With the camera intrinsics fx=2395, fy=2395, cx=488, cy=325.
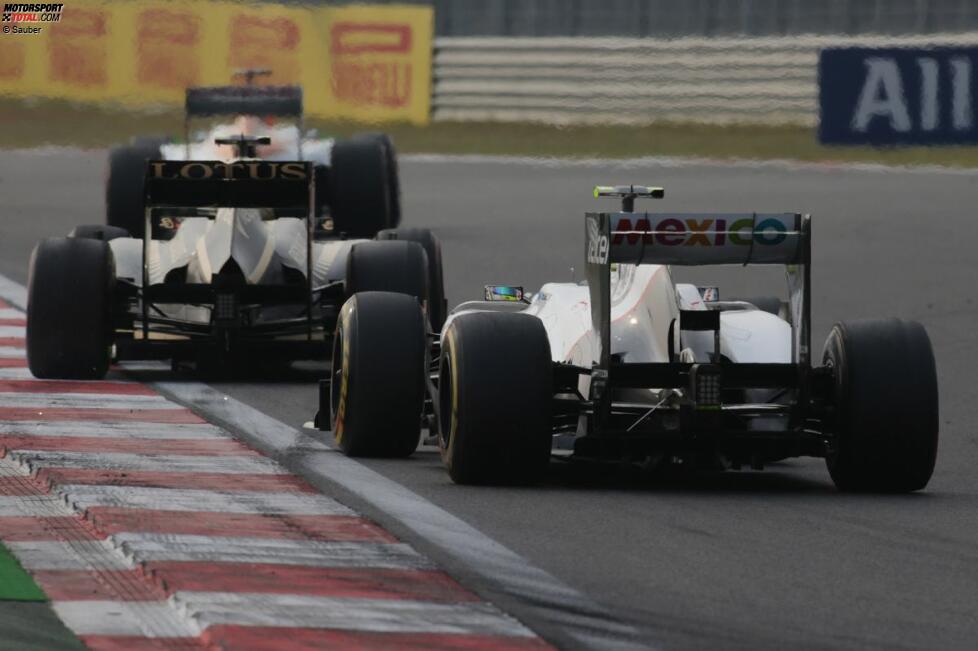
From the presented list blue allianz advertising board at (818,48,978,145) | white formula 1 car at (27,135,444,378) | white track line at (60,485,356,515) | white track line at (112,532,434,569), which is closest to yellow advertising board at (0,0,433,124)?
blue allianz advertising board at (818,48,978,145)

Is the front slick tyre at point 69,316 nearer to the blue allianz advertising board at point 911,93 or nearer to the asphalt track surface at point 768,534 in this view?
the asphalt track surface at point 768,534

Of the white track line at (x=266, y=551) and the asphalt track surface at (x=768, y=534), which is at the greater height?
the white track line at (x=266, y=551)

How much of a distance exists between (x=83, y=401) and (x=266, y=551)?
14.9 ft

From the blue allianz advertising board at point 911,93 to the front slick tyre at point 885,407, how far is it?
18935 millimetres

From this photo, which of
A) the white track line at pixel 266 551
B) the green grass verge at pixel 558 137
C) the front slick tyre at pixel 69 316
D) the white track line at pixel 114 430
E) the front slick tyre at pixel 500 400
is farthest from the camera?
the green grass verge at pixel 558 137

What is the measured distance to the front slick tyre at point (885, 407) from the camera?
29.7ft

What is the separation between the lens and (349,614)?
6.66 metres

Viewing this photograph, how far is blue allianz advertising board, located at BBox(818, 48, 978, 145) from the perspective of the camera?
2775 cm

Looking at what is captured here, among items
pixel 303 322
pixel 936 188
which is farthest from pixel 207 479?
pixel 936 188

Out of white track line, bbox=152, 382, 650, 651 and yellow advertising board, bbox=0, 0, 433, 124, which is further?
yellow advertising board, bbox=0, 0, 433, 124

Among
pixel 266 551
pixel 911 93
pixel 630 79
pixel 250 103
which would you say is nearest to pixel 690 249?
pixel 266 551

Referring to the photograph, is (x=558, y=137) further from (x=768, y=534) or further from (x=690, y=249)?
(x=768, y=534)

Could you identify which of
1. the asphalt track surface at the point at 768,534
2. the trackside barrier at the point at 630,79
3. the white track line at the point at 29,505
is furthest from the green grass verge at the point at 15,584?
the trackside barrier at the point at 630,79

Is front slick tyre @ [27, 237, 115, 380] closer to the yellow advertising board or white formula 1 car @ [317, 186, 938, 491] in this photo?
white formula 1 car @ [317, 186, 938, 491]
